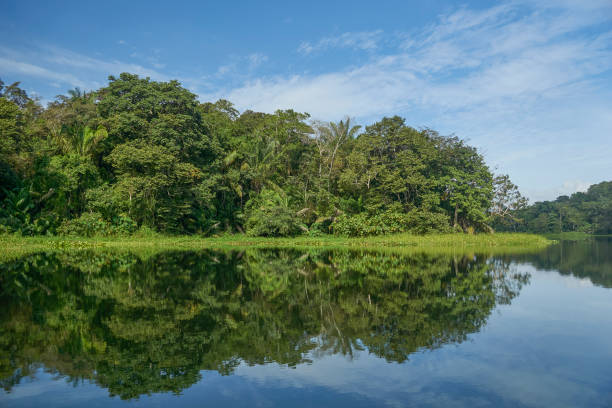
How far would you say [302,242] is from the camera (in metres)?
28.0

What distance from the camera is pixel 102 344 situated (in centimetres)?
530

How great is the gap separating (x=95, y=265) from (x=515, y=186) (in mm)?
37557

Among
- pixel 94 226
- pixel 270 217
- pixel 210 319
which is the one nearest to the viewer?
pixel 210 319

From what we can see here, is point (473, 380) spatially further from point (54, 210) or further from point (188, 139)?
point (54, 210)

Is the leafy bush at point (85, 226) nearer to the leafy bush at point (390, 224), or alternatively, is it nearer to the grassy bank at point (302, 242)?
the grassy bank at point (302, 242)

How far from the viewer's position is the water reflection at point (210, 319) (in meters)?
4.68

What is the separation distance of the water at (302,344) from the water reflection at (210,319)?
1.1 inches

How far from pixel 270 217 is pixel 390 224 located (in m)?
9.64

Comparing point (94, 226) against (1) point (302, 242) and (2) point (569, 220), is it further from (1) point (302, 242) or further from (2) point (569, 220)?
(2) point (569, 220)

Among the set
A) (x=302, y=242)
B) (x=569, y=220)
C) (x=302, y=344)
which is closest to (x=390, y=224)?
(x=302, y=242)

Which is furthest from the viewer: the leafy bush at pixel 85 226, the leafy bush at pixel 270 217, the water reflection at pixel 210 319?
the leafy bush at pixel 270 217

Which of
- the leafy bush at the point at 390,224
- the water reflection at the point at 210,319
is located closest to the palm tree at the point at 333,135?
the leafy bush at the point at 390,224

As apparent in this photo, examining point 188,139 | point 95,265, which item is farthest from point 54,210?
point 95,265

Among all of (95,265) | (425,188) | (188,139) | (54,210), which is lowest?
(95,265)
